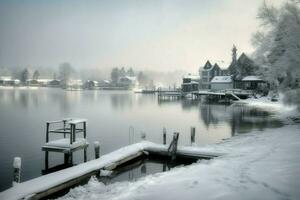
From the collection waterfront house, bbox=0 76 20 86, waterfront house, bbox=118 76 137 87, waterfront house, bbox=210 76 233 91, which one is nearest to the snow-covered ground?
waterfront house, bbox=210 76 233 91

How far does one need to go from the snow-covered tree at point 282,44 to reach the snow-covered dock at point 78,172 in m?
17.8

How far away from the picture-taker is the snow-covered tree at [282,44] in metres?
29.0

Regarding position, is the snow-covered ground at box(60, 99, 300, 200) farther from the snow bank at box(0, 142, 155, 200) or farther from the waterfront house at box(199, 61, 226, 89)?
the waterfront house at box(199, 61, 226, 89)

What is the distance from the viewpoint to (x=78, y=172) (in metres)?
13.5

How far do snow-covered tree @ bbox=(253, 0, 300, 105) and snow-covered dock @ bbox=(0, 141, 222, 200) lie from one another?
58.5 feet

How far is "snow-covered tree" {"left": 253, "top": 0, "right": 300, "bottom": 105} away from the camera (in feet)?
95.0

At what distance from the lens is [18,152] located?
69.9 ft

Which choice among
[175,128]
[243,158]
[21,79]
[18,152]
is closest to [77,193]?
[243,158]

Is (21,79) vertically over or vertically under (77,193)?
over

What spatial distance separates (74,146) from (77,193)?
696 cm

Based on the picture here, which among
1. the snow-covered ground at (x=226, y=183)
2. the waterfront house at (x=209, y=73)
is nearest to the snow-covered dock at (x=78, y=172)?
the snow-covered ground at (x=226, y=183)

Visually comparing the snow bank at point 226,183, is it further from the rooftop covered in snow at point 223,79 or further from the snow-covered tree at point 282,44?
the rooftop covered in snow at point 223,79

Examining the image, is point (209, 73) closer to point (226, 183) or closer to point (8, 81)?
point (226, 183)

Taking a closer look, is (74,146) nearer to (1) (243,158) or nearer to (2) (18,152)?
(2) (18,152)
